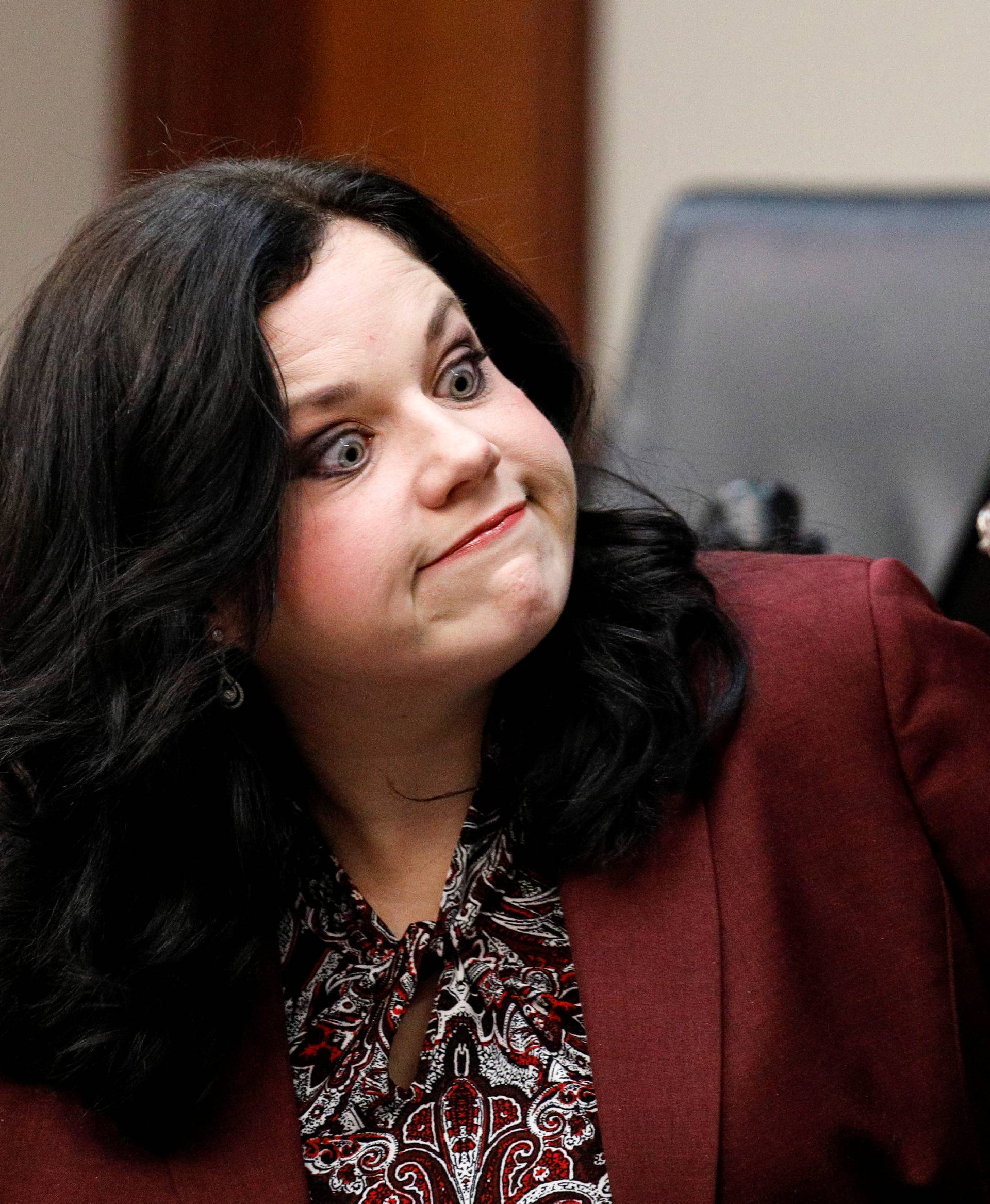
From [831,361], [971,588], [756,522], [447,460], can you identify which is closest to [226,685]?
[447,460]

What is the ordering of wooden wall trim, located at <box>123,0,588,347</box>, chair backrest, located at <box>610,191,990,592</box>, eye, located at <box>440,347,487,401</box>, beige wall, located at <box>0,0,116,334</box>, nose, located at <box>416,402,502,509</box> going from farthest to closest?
wooden wall trim, located at <box>123,0,588,347</box> < beige wall, located at <box>0,0,116,334</box> < chair backrest, located at <box>610,191,990,592</box> < eye, located at <box>440,347,487,401</box> < nose, located at <box>416,402,502,509</box>

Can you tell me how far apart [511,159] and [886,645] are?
221 centimetres

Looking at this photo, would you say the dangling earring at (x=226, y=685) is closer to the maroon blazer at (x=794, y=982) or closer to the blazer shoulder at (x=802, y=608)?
the maroon blazer at (x=794, y=982)

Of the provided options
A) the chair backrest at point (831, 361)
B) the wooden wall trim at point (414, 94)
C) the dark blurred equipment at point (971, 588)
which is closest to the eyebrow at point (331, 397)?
the dark blurred equipment at point (971, 588)

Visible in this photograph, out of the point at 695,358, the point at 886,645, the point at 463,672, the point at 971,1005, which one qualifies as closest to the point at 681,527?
the point at 886,645

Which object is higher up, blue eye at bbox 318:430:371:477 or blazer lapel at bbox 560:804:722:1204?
blue eye at bbox 318:430:371:477

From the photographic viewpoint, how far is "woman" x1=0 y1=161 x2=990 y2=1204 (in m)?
1.20

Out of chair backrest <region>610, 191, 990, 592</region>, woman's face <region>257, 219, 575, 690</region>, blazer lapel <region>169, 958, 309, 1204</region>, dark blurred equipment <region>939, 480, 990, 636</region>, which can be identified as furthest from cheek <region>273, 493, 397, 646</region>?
chair backrest <region>610, 191, 990, 592</region>

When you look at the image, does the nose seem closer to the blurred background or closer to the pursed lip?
Answer: the pursed lip

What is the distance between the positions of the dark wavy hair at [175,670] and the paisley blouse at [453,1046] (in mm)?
58

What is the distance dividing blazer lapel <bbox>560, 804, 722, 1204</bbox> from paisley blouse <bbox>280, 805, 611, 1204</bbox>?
0.06 meters

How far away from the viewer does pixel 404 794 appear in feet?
4.51

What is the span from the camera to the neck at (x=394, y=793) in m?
1.35

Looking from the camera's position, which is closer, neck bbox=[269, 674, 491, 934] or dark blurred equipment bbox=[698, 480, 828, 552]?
neck bbox=[269, 674, 491, 934]
